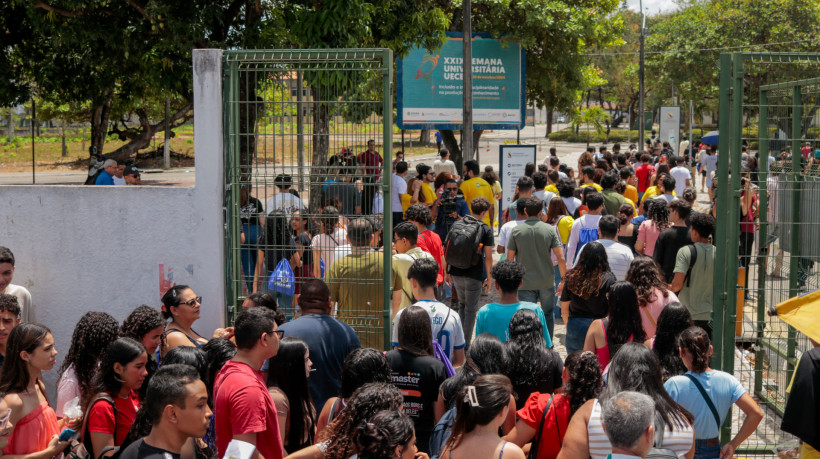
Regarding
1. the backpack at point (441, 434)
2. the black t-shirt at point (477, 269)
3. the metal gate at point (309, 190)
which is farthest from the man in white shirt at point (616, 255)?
the backpack at point (441, 434)

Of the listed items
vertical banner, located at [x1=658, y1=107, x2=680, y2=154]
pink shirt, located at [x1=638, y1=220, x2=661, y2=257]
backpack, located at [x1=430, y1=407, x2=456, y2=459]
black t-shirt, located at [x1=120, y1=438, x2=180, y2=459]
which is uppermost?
vertical banner, located at [x1=658, y1=107, x2=680, y2=154]

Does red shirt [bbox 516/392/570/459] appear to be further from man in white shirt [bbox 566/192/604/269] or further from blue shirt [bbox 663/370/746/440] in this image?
man in white shirt [bbox 566/192/604/269]

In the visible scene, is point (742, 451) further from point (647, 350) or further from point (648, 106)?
point (648, 106)

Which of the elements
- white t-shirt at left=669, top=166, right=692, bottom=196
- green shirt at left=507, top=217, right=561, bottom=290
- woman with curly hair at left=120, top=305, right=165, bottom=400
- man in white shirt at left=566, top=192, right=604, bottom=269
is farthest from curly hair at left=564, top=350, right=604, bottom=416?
white t-shirt at left=669, top=166, right=692, bottom=196

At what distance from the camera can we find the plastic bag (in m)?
6.27

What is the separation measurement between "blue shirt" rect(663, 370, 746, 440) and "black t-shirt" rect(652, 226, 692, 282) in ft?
10.7

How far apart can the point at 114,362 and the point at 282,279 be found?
6.81 feet

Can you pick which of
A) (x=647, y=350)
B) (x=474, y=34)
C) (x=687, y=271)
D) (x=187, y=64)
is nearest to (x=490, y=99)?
(x=474, y=34)

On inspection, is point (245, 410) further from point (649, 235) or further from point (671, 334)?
point (649, 235)

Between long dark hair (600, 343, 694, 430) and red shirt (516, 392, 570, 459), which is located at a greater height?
long dark hair (600, 343, 694, 430)

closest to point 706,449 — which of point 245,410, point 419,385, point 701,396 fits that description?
point 701,396

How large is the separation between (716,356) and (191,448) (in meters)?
4.02

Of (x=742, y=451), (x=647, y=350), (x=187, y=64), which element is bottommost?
(x=742, y=451)

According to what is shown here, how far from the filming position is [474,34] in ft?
62.0
